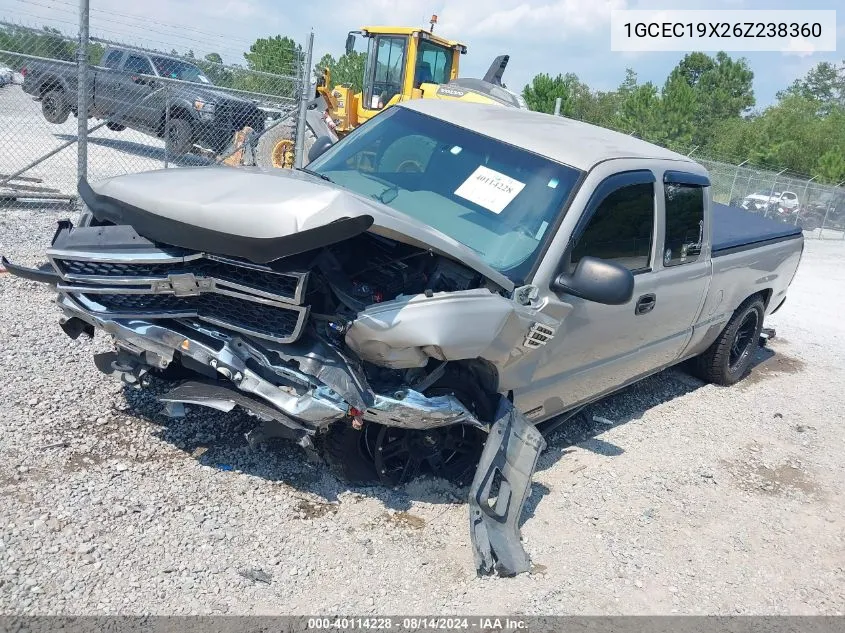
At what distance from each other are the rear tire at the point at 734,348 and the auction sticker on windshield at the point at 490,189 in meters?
3.12

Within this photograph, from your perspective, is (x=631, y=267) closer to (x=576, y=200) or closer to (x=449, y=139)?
(x=576, y=200)

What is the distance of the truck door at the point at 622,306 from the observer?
3916mm

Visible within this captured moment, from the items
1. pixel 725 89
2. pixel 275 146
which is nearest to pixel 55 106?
pixel 275 146

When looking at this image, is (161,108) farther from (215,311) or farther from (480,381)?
(480,381)

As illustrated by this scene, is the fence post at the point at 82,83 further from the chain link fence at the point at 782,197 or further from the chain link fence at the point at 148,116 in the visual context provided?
the chain link fence at the point at 782,197

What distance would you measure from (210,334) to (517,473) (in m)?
1.60

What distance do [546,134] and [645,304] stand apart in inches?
47.4

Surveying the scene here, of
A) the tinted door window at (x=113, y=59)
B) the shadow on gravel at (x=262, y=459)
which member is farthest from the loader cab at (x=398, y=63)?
the shadow on gravel at (x=262, y=459)

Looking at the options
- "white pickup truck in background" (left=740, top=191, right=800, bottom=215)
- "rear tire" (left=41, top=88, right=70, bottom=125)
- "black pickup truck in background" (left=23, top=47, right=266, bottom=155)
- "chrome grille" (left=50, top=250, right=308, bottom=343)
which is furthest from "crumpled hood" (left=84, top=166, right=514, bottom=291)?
"white pickup truck in background" (left=740, top=191, right=800, bottom=215)

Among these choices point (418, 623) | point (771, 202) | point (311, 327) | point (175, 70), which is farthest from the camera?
point (771, 202)

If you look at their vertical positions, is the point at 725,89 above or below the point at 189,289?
above

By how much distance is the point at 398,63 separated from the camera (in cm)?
1305

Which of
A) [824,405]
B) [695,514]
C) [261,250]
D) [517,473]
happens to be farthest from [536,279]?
[824,405]

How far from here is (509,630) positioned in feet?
9.57
